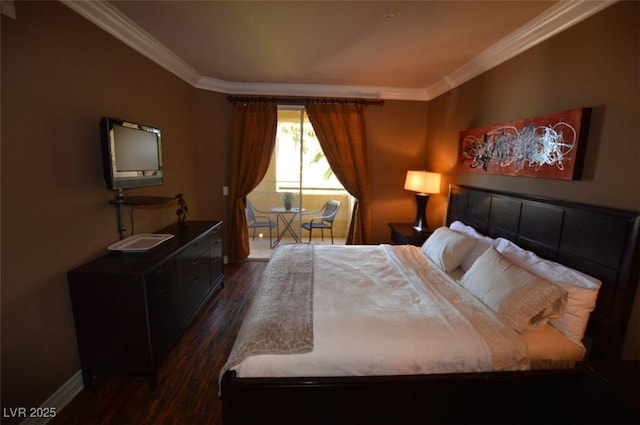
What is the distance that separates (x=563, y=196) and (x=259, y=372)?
7.33 ft

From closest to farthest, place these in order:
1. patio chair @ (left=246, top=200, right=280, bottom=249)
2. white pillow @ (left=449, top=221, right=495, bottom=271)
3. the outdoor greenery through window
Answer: white pillow @ (left=449, top=221, right=495, bottom=271) < the outdoor greenery through window < patio chair @ (left=246, top=200, right=280, bottom=249)

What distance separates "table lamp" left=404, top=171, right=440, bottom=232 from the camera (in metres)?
3.47

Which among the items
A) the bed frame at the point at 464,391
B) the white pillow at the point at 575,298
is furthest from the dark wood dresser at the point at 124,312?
the white pillow at the point at 575,298

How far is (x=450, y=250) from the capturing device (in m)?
2.40

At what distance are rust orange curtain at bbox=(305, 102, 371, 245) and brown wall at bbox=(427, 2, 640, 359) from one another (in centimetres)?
180

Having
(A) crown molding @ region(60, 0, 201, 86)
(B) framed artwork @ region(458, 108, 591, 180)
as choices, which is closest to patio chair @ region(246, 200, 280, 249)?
(A) crown molding @ region(60, 0, 201, 86)

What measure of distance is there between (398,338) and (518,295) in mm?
770

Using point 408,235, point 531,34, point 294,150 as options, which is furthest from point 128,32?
point 408,235

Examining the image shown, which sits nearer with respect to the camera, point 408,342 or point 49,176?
point 408,342

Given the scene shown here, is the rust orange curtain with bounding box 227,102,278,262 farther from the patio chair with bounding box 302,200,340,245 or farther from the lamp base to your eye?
the lamp base

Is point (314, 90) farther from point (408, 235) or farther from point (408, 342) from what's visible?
point (408, 342)

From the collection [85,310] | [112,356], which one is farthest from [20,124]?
[112,356]

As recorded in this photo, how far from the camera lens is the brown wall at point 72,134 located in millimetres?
1471

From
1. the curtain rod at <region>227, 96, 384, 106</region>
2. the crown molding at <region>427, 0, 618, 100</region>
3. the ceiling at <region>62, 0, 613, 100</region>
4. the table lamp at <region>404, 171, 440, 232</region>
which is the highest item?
the ceiling at <region>62, 0, 613, 100</region>
